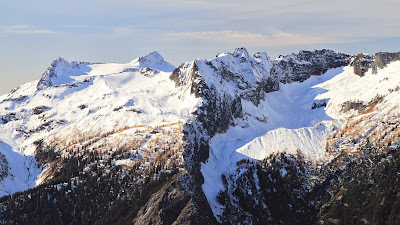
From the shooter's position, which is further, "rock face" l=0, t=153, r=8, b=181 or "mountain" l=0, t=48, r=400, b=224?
"rock face" l=0, t=153, r=8, b=181

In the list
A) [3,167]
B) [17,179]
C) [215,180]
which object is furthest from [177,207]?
[3,167]

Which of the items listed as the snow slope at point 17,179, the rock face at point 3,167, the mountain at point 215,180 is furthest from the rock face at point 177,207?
the rock face at point 3,167

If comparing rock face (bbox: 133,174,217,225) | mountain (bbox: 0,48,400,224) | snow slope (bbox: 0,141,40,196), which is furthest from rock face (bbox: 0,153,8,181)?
rock face (bbox: 133,174,217,225)

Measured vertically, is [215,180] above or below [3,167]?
below

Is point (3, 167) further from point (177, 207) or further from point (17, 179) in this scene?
point (177, 207)

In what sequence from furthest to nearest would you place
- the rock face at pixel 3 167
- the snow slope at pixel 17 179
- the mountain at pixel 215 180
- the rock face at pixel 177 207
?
the rock face at pixel 3 167 → the snow slope at pixel 17 179 → the mountain at pixel 215 180 → the rock face at pixel 177 207

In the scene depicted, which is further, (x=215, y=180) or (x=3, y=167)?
(x=3, y=167)

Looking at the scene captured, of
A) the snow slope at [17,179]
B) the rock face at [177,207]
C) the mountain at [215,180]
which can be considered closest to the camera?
the rock face at [177,207]

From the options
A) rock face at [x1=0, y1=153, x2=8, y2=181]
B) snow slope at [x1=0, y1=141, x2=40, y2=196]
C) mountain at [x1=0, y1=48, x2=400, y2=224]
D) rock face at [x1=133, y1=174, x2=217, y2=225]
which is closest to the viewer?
rock face at [x1=133, y1=174, x2=217, y2=225]

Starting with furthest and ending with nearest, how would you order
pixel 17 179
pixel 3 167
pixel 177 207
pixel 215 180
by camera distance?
pixel 3 167 < pixel 17 179 < pixel 215 180 < pixel 177 207

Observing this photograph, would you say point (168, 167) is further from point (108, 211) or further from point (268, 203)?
point (268, 203)

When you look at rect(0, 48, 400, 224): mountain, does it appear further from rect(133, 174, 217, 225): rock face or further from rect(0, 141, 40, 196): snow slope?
rect(0, 141, 40, 196): snow slope

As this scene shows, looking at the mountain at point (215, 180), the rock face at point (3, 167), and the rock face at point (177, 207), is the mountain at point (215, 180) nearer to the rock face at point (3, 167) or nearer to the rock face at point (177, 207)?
the rock face at point (177, 207)
